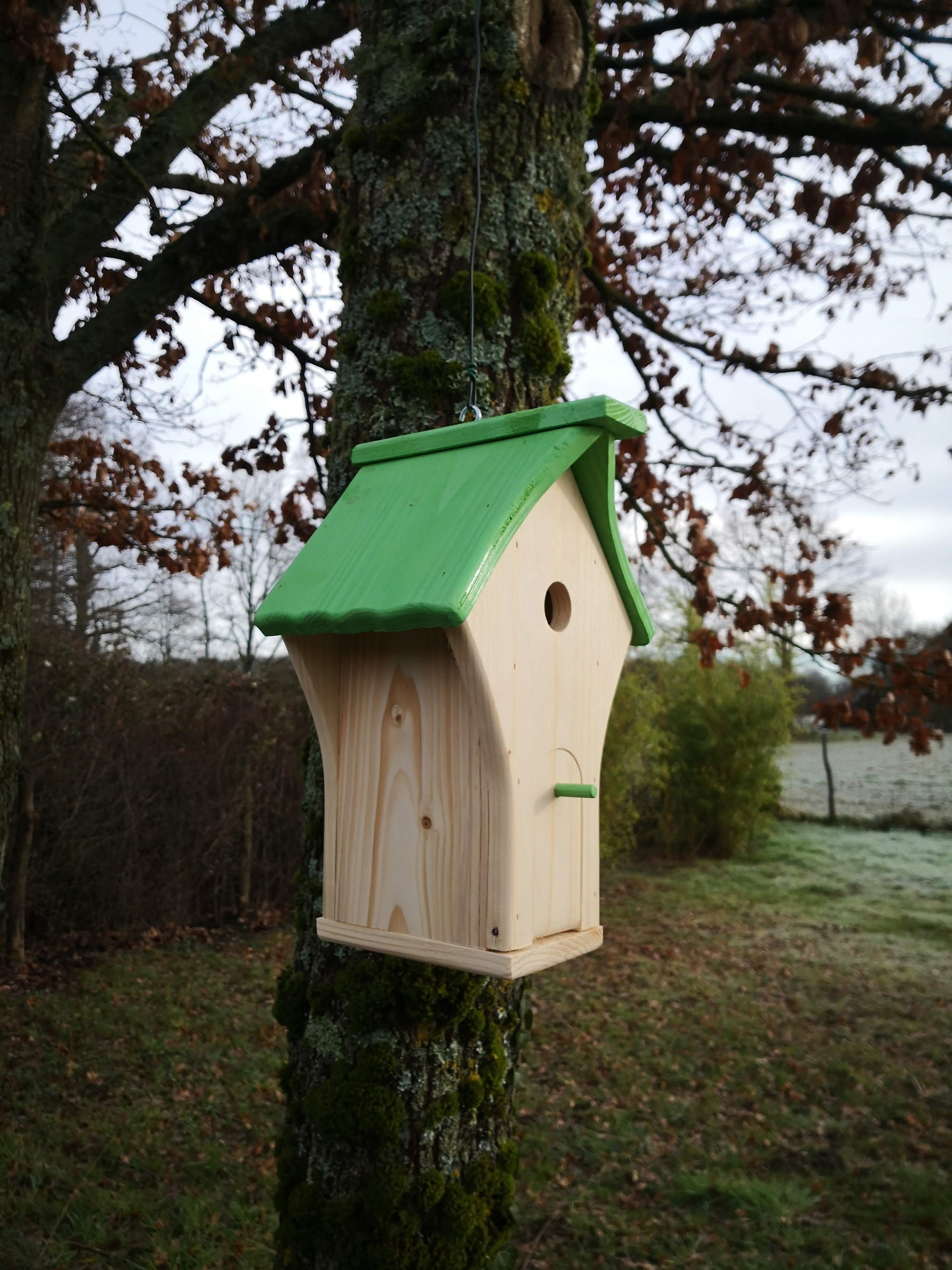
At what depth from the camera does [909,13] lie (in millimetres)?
3143

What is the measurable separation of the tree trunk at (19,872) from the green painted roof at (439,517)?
211 inches

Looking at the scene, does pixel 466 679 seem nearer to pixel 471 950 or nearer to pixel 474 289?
pixel 471 950

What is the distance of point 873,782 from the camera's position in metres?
15.1

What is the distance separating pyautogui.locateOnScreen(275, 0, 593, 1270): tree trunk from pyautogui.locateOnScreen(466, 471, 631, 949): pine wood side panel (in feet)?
1.34

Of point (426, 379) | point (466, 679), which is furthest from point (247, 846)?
point (466, 679)

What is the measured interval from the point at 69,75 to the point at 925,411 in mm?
4013

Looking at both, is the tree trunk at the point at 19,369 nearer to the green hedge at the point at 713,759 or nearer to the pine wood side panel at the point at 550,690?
the pine wood side panel at the point at 550,690

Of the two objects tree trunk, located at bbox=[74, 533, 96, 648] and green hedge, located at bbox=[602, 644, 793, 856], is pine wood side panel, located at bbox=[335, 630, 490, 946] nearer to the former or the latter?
green hedge, located at bbox=[602, 644, 793, 856]

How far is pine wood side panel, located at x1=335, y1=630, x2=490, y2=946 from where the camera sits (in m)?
1.32

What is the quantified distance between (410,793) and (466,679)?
0.23m

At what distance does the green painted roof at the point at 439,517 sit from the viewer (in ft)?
4.01

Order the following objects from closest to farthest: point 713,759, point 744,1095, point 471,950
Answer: point 471,950
point 744,1095
point 713,759

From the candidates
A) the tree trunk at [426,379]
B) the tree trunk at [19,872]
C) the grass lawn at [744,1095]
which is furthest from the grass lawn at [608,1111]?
the tree trunk at [426,379]

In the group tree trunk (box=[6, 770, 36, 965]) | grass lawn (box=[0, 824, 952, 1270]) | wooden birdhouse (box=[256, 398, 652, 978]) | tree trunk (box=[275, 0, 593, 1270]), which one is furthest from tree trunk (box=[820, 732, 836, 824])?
wooden birdhouse (box=[256, 398, 652, 978])
